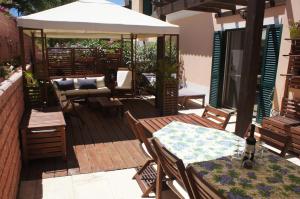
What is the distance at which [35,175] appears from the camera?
365cm

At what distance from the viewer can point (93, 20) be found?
516cm

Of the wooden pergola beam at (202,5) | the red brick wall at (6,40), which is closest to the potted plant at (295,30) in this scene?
the wooden pergola beam at (202,5)

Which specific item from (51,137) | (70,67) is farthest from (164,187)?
(70,67)

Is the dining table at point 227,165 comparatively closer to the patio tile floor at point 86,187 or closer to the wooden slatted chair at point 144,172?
the wooden slatted chair at point 144,172

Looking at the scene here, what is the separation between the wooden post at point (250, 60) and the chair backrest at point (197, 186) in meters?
3.17

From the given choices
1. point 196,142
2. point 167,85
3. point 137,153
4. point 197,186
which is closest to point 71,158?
point 137,153

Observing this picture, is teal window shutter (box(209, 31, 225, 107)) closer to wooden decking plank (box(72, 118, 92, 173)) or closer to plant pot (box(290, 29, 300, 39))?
plant pot (box(290, 29, 300, 39))

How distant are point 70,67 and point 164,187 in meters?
7.40

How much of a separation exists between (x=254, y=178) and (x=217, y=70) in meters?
5.76

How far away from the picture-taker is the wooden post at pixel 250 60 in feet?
14.3

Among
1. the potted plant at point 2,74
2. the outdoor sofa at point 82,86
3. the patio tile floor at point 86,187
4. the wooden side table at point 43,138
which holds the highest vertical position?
the potted plant at point 2,74

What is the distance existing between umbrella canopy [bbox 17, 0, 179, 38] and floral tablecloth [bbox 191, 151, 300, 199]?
12.4ft

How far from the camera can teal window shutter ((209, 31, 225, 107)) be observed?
23.9ft

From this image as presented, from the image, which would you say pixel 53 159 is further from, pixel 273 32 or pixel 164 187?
Result: pixel 273 32
